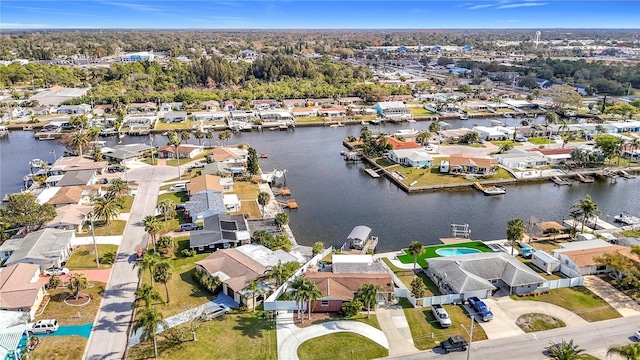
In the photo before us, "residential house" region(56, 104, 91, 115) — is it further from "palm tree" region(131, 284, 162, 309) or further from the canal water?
"palm tree" region(131, 284, 162, 309)

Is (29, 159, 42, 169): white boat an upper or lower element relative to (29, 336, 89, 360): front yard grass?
upper

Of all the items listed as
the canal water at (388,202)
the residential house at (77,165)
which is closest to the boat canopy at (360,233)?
the canal water at (388,202)

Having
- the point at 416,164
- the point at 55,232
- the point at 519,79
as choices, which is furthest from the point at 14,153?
the point at 519,79

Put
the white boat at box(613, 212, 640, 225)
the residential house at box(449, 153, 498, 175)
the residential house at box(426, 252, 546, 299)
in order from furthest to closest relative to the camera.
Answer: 1. the residential house at box(449, 153, 498, 175)
2. the white boat at box(613, 212, 640, 225)
3. the residential house at box(426, 252, 546, 299)

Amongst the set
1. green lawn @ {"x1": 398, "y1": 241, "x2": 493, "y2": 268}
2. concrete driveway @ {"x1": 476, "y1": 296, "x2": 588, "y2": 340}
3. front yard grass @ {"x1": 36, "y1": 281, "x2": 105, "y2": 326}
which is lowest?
concrete driveway @ {"x1": 476, "y1": 296, "x2": 588, "y2": 340}

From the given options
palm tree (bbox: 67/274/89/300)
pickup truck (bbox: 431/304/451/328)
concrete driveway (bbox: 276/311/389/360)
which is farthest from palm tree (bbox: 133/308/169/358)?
pickup truck (bbox: 431/304/451/328)

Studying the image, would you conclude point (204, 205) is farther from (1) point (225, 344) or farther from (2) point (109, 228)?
(1) point (225, 344)
